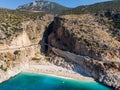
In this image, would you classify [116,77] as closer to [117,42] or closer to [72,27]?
[117,42]

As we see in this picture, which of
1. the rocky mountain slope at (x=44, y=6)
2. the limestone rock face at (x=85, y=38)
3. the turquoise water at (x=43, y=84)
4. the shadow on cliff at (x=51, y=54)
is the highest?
the rocky mountain slope at (x=44, y=6)

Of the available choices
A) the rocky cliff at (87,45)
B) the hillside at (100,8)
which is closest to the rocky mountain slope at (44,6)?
the hillside at (100,8)

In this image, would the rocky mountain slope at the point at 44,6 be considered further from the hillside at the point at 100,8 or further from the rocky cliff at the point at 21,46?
the rocky cliff at the point at 21,46

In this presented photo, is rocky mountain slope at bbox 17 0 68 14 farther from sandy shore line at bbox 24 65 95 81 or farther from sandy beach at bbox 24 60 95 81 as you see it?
sandy shore line at bbox 24 65 95 81

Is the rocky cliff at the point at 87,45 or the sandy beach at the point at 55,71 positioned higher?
the rocky cliff at the point at 87,45

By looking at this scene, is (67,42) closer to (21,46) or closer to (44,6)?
(21,46)

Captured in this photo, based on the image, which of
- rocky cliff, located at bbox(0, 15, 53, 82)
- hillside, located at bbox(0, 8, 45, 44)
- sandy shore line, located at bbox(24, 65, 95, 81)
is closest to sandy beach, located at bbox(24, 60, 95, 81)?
sandy shore line, located at bbox(24, 65, 95, 81)
